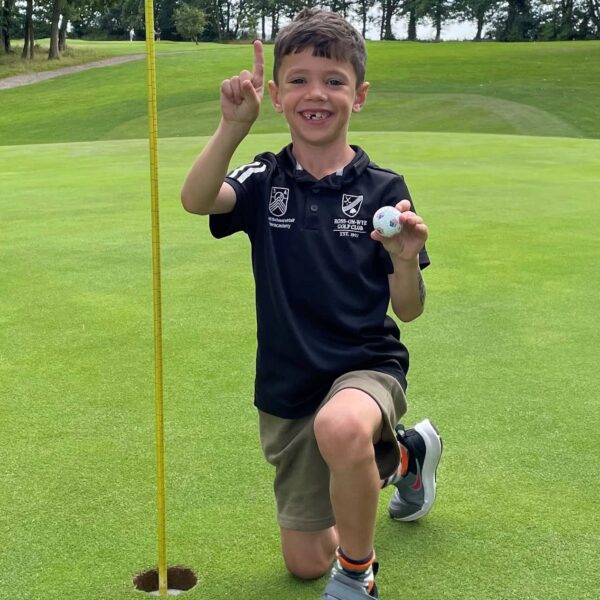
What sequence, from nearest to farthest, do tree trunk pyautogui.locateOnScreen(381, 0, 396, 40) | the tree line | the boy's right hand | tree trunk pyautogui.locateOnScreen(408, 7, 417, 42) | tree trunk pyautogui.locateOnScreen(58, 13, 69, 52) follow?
the boy's right hand, tree trunk pyautogui.locateOnScreen(58, 13, 69, 52), the tree line, tree trunk pyautogui.locateOnScreen(408, 7, 417, 42), tree trunk pyautogui.locateOnScreen(381, 0, 396, 40)

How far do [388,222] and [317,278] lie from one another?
303mm

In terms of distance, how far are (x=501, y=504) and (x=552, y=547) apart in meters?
0.30

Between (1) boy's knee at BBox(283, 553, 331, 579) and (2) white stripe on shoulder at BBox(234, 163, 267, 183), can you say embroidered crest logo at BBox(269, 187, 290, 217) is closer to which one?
(2) white stripe on shoulder at BBox(234, 163, 267, 183)

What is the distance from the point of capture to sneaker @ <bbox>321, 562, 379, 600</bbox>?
239 centimetres

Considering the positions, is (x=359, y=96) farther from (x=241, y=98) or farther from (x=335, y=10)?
(x=335, y=10)

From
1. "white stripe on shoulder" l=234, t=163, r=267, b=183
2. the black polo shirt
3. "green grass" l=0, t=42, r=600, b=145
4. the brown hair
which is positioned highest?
the brown hair

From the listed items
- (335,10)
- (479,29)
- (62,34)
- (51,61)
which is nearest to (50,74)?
(51,61)

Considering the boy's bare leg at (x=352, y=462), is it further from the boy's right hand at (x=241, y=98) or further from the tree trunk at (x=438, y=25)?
the tree trunk at (x=438, y=25)

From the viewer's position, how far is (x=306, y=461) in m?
2.75

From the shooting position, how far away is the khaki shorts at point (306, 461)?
267 centimetres

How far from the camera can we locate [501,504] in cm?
303

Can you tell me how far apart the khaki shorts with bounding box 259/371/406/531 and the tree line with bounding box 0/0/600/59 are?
2019 inches

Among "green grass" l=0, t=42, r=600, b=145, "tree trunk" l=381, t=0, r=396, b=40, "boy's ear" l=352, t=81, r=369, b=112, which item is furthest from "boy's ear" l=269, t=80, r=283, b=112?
"tree trunk" l=381, t=0, r=396, b=40

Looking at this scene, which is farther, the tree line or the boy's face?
the tree line
